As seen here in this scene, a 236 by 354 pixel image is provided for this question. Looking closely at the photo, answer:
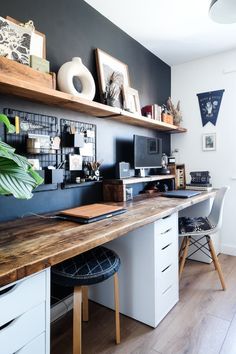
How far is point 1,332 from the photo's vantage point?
2.52 ft

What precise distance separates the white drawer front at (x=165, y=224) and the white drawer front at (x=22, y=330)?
93cm

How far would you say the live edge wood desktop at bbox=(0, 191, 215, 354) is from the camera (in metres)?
0.81

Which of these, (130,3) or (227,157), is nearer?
(130,3)

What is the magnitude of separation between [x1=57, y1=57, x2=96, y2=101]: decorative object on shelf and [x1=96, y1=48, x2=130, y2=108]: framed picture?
0.24 metres

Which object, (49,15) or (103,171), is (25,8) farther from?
(103,171)

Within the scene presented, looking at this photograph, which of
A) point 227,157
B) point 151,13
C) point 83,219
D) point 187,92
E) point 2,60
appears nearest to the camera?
point 2,60

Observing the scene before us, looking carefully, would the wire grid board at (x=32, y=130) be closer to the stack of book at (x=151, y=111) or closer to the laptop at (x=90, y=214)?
the laptop at (x=90, y=214)

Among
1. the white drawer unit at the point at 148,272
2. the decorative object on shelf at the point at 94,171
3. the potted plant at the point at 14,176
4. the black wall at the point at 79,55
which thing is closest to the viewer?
the potted plant at the point at 14,176

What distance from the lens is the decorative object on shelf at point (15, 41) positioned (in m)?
1.32

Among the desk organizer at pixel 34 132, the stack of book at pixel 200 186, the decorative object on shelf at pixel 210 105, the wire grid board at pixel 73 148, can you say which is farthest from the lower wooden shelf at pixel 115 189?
the decorative object on shelf at pixel 210 105

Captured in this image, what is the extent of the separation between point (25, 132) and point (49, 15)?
0.86m

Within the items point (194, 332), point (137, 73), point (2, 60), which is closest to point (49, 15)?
point (2, 60)

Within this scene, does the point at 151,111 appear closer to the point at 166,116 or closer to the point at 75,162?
the point at 166,116

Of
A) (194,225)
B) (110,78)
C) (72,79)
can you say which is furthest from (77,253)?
(110,78)
